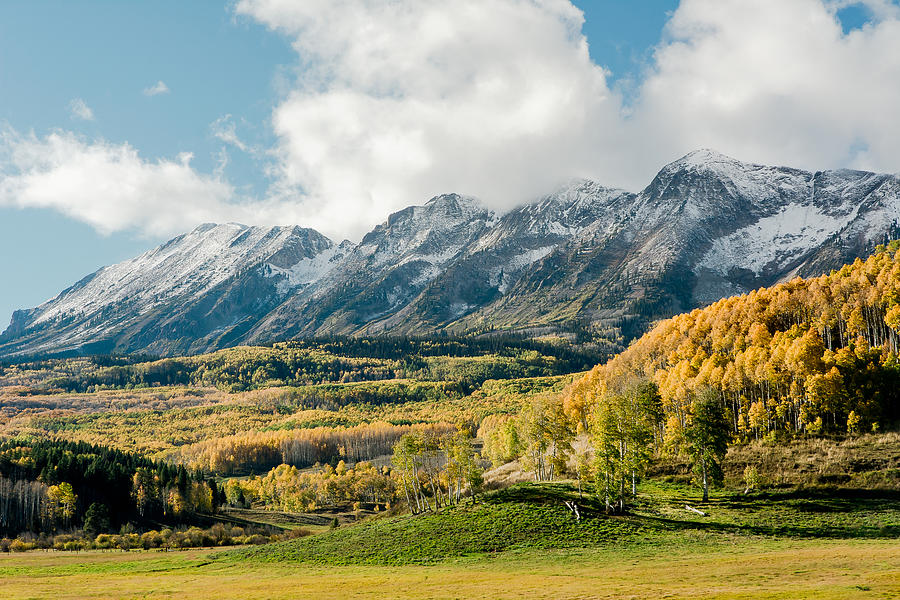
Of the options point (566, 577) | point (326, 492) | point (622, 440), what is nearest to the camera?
point (566, 577)

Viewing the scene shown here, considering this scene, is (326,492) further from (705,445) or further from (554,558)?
(554,558)

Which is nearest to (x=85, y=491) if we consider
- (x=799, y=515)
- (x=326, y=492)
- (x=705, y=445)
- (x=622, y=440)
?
(x=326, y=492)

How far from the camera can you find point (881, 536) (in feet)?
205

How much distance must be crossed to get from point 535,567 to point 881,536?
37338 millimetres

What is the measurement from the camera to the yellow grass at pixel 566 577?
38969 millimetres

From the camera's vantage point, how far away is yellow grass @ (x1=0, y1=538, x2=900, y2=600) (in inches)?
1534

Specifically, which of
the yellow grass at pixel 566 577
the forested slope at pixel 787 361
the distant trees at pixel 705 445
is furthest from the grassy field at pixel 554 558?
the forested slope at pixel 787 361

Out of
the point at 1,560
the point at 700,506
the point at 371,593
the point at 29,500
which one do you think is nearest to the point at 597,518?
the point at 700,506

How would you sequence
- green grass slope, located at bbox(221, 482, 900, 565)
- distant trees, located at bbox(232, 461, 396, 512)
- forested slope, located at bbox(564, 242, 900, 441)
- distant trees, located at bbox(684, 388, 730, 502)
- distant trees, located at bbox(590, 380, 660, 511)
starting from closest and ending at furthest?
green grass slope, located at bbox(221, 482, 900, 565) → distant trees, located at bbox(590, 380, 660, 511) → distant trees, located at bbox(684, 388, 730, 502) → forested slope, located at bbox(564, 242, 900, 441) → distant trees, located at bbox(232, 461, 396, 512)

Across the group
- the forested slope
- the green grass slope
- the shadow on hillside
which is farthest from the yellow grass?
the forested slope

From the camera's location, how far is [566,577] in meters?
49.2

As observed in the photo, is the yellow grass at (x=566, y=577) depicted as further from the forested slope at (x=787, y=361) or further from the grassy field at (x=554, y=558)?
the forested slope at (x=787, y=361)

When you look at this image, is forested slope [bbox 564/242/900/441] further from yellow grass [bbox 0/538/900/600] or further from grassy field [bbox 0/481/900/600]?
yellow grass [bbox 0/538/900/600]

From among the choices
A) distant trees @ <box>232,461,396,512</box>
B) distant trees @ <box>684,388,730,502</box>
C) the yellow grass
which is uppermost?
distant trees @ <box>684,388,730,502</box>
